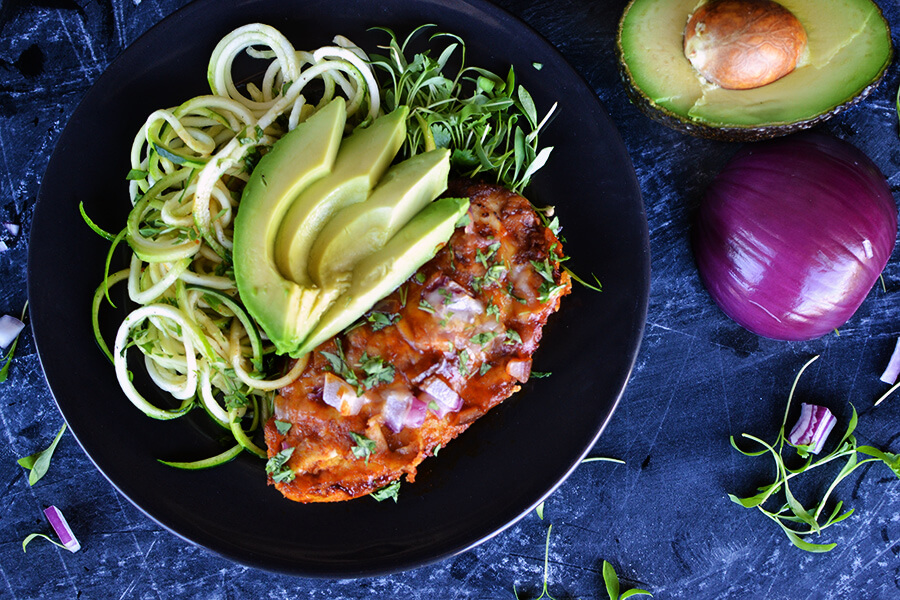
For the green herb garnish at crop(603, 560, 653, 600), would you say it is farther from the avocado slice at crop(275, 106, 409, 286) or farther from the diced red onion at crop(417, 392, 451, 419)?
the avocado slice at crop(275, 106, 409, 286)

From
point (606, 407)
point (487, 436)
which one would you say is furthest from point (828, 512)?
point (487, 436)

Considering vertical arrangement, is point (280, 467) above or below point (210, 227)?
below

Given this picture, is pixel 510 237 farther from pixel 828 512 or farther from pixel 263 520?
pixel 828 512

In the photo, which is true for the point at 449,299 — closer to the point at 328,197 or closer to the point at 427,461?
the point at 328,197

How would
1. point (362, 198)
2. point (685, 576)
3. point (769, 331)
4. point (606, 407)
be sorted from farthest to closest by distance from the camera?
point (685, 576) → point (769, 331) → point (606, 407) → point (362, 198)

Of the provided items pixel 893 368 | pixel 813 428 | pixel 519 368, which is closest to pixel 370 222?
pixel 519 368

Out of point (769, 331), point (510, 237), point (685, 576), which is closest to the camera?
point (510, 237)
